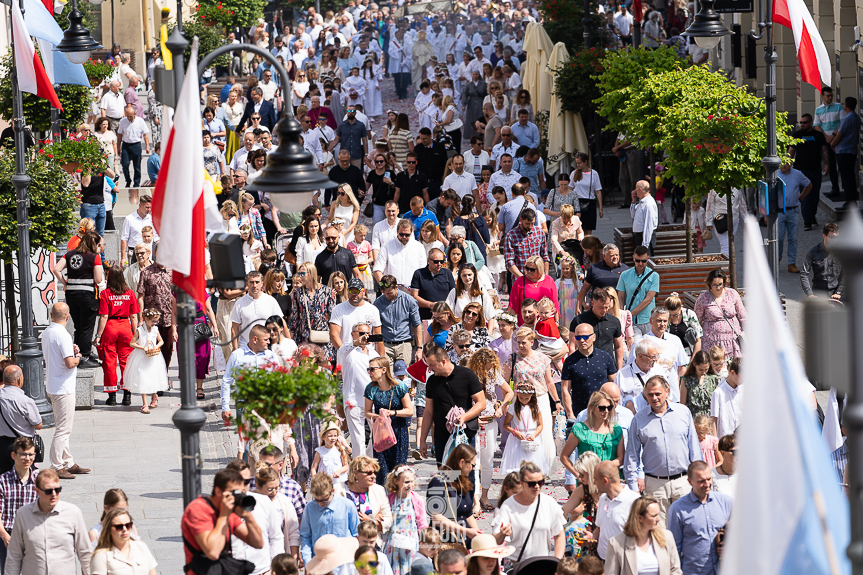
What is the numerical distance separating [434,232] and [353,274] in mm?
1231

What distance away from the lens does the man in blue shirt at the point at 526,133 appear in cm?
2338

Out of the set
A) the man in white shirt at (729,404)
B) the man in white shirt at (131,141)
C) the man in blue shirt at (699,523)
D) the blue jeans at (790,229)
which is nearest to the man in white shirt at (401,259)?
the man in white shirt at (729,404)

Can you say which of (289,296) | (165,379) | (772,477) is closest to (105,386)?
(165,379)

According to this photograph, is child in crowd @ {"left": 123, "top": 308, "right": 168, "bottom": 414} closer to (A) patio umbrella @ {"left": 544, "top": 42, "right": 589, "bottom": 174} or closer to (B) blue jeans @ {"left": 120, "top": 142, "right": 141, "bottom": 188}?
(A) patio umbrella @ {"left": 544, "top": 42, "right": 589, "bottom": 174}

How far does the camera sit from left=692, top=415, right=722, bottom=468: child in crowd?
10.7 meters

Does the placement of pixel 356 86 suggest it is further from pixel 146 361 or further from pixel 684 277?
pixel 146 361

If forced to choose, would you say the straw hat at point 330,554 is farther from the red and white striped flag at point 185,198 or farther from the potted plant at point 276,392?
the red and white striped flag at point 185,198

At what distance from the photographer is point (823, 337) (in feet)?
13.5

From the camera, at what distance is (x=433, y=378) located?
38.4 feet

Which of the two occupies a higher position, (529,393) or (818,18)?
(818,18)

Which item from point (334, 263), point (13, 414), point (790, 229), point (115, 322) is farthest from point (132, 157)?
point (13, 414)

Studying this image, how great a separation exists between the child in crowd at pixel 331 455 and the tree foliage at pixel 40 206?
6030mm

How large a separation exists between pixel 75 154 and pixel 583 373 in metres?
9.21

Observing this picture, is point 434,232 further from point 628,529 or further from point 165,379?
point 628,529
